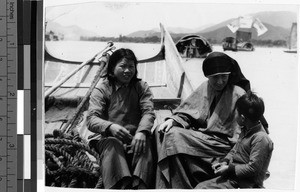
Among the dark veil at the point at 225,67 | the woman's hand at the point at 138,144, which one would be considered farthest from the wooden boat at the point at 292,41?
the woman's hand at the point at 138,144

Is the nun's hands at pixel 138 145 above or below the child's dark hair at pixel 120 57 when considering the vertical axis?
below

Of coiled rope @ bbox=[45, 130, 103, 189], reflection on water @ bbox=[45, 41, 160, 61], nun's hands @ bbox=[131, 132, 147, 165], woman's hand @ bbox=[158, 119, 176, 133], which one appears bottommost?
coiled rope @ bbox=[45, 130, 103, 189]

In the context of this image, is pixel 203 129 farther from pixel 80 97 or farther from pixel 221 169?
pixel 80 97

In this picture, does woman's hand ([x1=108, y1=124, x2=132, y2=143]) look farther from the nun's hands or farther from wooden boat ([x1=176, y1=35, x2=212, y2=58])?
wooden boat ([x1=176, y1=35, x2=212, y2=58])

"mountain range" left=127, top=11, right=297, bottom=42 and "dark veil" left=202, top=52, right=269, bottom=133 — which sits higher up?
"mountain range" left=127, top=11, right=297, bottom=42

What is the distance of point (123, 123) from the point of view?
141 cm

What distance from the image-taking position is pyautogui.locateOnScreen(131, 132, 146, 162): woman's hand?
4.58ft

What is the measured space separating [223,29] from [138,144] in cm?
40

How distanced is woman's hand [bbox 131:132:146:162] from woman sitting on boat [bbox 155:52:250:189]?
1.6 inches

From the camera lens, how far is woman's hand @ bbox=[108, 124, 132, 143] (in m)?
1.40

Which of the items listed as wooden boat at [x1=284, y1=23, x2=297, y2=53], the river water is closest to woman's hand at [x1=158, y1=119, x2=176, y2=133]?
the river water

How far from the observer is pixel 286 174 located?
4.72 feet

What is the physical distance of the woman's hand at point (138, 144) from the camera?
1397 millimetres

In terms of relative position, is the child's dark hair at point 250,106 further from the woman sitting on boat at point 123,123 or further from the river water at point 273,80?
the woman sitting on boat at point 123,123
